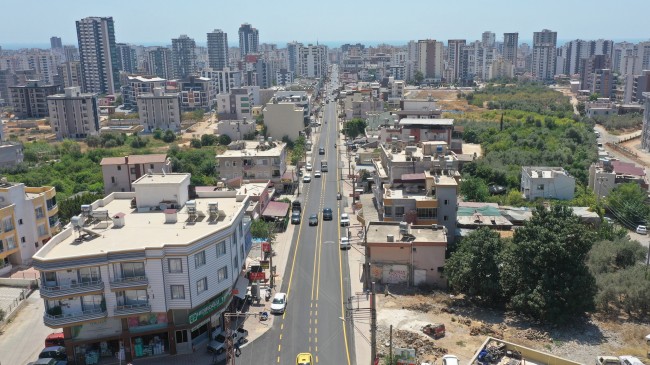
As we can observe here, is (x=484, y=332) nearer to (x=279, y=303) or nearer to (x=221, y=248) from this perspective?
(x=279, y=303)

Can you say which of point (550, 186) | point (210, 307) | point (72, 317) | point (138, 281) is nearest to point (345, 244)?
point (210, 307)

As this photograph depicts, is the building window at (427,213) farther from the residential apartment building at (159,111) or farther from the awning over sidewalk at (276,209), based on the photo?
the residential apartment building at (159,111)

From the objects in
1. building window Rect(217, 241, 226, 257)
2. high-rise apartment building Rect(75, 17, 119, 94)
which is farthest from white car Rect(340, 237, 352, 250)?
high-rise apartment building Rect(75, 17, 119, 94)

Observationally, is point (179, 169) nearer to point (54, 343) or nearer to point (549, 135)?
point (54, 343)

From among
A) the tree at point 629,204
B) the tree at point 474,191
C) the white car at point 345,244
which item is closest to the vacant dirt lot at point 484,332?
the white car at point 345,244

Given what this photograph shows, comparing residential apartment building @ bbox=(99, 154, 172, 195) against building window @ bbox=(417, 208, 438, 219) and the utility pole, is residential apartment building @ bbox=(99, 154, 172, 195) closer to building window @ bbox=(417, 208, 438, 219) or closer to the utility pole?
building window @ bbox=(417, 208, 438, 219)

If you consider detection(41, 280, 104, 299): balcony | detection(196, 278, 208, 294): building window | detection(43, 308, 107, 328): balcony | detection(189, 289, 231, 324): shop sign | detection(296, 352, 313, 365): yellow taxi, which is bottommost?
detection(296, 352, 313, 365): yellow taxi
